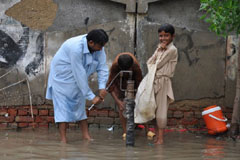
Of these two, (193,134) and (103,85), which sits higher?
(103,85)

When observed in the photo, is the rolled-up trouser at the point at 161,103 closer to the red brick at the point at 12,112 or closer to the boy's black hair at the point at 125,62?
the boy's black hair at the point at 125,62

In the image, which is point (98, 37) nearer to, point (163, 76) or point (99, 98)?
point (99, 98)

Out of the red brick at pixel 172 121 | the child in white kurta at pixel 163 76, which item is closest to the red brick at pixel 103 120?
the red brick at pixel 172 121

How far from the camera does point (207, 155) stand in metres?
4.81

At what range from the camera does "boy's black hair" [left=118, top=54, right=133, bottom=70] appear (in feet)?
20.2

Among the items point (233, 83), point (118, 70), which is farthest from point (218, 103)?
point (118, 70)

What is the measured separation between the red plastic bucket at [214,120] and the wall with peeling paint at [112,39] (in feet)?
1.89

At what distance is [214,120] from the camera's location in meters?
6.79

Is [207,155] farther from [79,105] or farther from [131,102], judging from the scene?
[79,105]

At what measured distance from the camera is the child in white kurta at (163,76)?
5754mm

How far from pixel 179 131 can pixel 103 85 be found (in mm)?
2119

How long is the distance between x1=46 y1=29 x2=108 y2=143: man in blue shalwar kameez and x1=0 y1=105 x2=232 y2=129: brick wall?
147 cm

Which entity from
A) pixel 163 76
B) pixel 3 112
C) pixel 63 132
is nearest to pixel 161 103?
pixel 163 76

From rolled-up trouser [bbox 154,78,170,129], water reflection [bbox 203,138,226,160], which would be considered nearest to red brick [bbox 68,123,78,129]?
rolled-up trouser [bbox 154,78,170,129]
